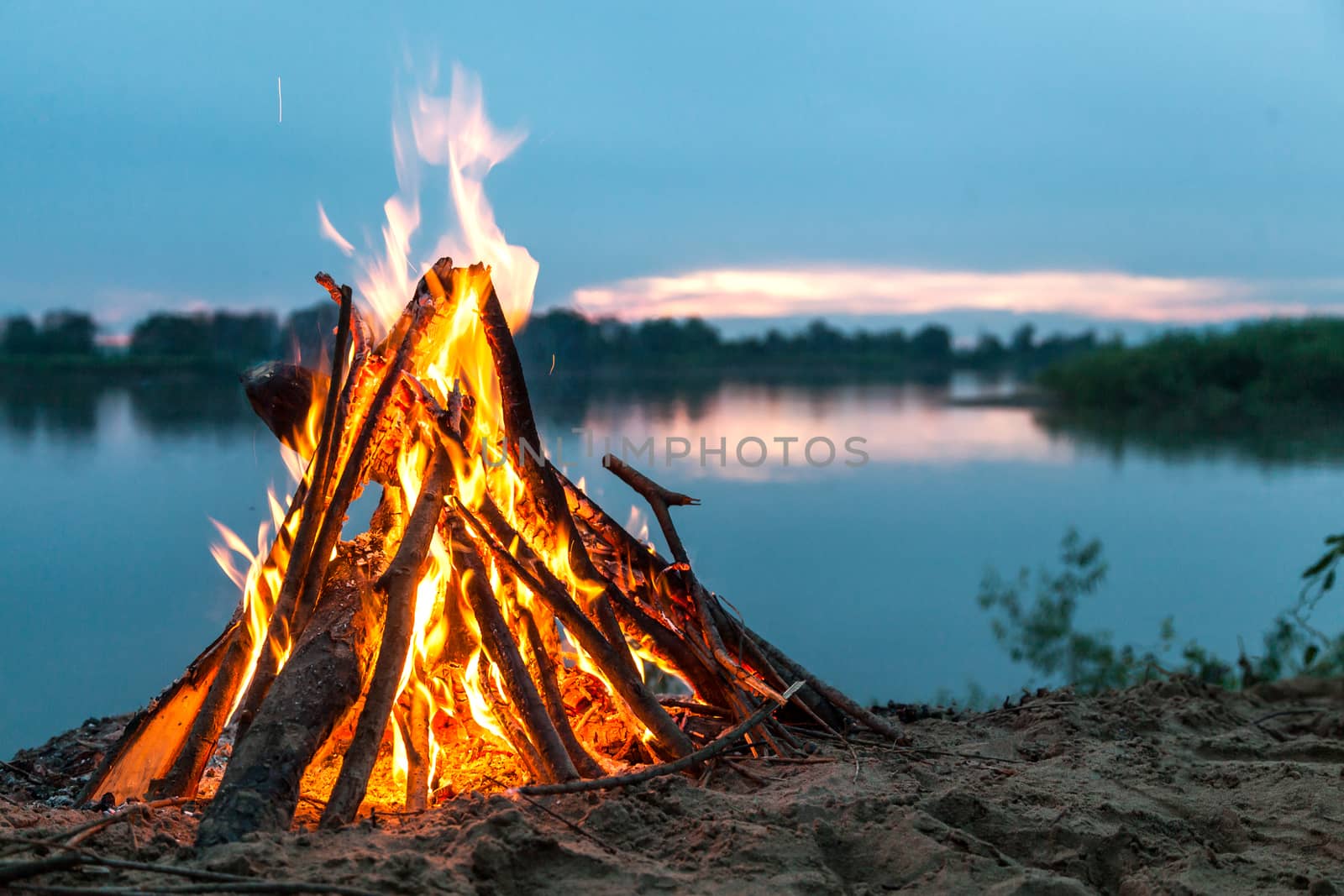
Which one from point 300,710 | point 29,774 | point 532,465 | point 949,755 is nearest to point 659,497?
point 532,465

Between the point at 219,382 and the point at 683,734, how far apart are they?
3447 millimetres

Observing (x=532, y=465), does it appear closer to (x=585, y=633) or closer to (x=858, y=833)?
(x=585, y=633)

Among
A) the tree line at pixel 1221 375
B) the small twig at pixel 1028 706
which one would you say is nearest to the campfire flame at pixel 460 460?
the small twig at pixel 1028 706

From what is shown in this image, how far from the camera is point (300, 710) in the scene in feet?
8.08

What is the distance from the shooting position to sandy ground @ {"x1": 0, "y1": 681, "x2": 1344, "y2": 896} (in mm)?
1998

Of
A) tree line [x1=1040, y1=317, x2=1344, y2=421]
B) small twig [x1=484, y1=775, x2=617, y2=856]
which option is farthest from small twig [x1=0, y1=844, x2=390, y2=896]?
tree line [x1=1040, y1=317, x2=1344, y2=421]

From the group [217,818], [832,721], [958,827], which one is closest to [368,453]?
[217,818]

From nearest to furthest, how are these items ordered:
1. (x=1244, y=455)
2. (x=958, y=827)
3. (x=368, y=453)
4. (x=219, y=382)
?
1. (x=958, y=827)
2. (x=368, y=453)
3. (x=219, y=382)
4. (x=1244, y=455)

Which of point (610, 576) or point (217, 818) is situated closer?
point (217, 818)

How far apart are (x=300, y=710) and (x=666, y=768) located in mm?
974

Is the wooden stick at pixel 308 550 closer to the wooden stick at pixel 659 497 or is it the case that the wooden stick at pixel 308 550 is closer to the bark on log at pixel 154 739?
the bark on log at pixel 154 739

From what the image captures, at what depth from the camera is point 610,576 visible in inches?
129

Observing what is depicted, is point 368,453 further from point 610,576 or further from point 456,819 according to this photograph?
point 456,819

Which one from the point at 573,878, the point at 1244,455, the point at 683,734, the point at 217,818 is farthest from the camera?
the point at 1244,455
